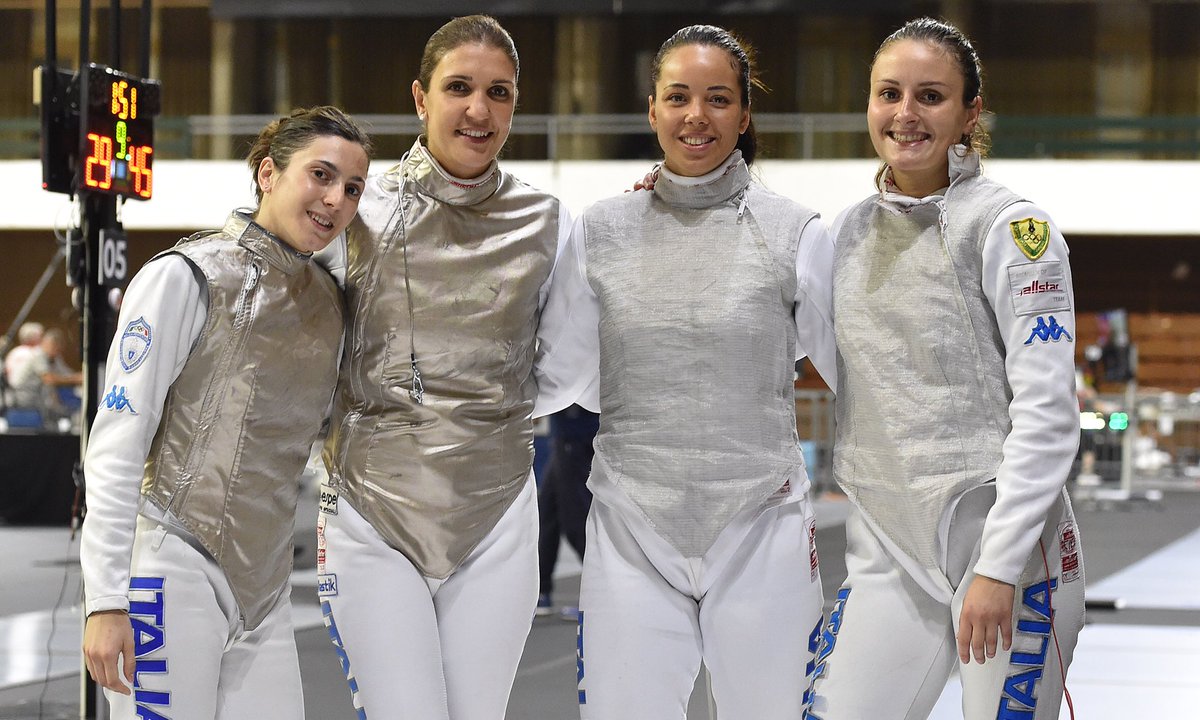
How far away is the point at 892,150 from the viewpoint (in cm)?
215

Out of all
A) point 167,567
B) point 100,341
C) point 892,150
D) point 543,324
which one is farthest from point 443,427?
point 100,341

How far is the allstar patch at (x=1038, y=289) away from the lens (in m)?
1.98

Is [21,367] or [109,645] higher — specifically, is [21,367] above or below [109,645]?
below

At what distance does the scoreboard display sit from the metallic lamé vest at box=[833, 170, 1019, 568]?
9.45 ft

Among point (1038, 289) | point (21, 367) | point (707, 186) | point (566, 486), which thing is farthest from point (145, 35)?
→ point (21, 367)

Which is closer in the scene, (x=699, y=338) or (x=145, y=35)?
(x=699, y=338)

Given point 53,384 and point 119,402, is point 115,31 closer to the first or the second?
point 119,402

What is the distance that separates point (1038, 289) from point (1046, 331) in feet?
0.21

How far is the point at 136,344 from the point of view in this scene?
6.63ft

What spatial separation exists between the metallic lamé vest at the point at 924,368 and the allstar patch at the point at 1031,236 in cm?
4

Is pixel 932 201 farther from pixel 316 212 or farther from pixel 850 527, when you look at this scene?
pixel 316 212

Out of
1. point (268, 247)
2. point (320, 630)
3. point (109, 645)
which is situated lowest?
point (320, 630)

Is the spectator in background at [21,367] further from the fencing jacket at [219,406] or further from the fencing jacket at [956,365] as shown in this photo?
the fencing jacket at [956,365]

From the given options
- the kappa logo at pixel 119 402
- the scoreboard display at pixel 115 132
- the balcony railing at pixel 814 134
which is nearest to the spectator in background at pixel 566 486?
the scoreboard display at pixel 115 132
